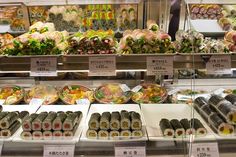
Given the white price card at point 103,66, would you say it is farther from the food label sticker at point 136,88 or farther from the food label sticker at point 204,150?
the food label sticker at point 136,88

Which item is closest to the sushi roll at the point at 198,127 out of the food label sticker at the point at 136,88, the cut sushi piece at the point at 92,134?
the cut sushi piece at the point at 92,134

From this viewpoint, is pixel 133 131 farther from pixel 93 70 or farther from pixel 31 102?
pixel 31 102

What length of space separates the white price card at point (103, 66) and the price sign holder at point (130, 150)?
354 millimetres

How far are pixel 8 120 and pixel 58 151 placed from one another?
345 mm

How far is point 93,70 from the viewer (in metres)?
1.26

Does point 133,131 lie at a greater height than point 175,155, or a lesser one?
greater

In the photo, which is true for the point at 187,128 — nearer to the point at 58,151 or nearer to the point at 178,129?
the point at 178,129

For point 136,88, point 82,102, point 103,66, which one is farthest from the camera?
point 136,88

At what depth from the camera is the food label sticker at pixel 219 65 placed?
1258 mm

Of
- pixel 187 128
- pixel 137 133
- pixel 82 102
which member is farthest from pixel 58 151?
pixel 82 102

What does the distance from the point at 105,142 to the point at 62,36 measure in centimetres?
56

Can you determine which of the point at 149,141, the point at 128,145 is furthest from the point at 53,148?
the point at 149,141

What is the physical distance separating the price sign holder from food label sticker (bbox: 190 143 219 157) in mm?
221

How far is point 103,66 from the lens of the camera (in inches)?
49.6
